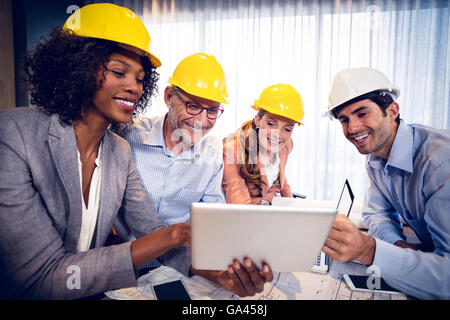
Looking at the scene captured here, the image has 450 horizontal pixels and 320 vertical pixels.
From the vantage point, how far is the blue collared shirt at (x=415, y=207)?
1.10 m

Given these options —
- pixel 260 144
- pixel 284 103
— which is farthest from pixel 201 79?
pixel 260 144

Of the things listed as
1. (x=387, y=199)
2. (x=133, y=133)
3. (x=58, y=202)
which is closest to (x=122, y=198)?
(x=58, y=202)

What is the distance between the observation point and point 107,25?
1.20 meters

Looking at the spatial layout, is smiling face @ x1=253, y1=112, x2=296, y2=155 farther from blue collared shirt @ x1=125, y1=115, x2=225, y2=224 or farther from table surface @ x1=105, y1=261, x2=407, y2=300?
table surface @ x1=105, y1=261, x2=407, y2=300

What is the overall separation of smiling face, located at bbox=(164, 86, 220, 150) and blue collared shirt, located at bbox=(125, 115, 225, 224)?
0.07 m

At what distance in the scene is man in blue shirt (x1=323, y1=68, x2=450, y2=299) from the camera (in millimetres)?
1095

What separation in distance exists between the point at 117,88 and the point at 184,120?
0.62m

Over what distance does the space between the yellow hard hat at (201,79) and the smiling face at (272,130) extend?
744mm

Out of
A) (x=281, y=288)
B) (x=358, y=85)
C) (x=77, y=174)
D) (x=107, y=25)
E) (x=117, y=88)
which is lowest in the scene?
(x=281, y=288)

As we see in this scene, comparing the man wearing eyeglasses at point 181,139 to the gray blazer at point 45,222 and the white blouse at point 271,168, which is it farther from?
the white blouse at point 271,168

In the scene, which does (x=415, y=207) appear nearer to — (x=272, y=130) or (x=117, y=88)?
(x=272, y=130)

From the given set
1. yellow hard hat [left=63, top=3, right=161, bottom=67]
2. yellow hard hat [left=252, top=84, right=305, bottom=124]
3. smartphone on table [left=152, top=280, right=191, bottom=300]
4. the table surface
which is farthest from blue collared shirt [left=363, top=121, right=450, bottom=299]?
yellow hard hat [left=63, top=3, right=161, bottom=67]

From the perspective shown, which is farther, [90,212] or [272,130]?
[272,130]

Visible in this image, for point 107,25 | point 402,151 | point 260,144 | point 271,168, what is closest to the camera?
point 107,25
